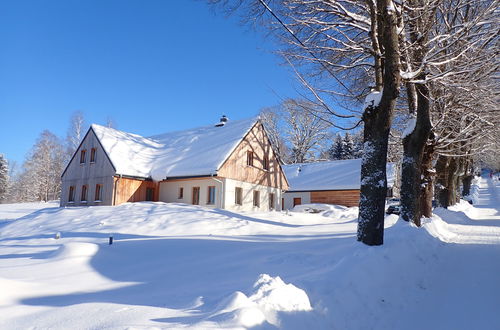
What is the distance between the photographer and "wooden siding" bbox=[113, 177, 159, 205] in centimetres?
2194

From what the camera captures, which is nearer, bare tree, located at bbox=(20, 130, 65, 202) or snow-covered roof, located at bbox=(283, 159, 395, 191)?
snow-covered roof, located at bbox=(283, 159, 395, 191)

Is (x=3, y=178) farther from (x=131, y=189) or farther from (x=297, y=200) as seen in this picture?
(x=297, y=200)

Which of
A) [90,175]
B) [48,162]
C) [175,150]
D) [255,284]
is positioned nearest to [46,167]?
[48,162]

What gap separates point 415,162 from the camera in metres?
11.5

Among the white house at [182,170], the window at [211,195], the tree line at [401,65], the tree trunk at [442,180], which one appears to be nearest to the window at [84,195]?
the white house at [182,170]

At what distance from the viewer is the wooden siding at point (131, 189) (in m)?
21.9

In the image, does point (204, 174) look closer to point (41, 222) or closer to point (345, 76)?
point (41, 222)

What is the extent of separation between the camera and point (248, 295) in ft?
13.4

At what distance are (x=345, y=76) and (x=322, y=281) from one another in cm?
921

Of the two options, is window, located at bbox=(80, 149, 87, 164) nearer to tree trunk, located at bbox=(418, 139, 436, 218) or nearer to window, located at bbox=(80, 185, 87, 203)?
window, located at bbox=(80, 185, 87, 203)

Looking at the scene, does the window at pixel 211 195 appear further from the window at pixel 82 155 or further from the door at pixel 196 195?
the window at pixel 82 155

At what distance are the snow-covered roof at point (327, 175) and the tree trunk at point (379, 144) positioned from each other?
25899mm

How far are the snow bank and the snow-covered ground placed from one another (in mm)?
14

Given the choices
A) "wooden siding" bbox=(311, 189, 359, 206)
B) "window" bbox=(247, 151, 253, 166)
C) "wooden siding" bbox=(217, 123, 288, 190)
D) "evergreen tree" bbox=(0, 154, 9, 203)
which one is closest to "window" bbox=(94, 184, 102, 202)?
"wooden siding" bbox=(217, 123, 288, 190)
